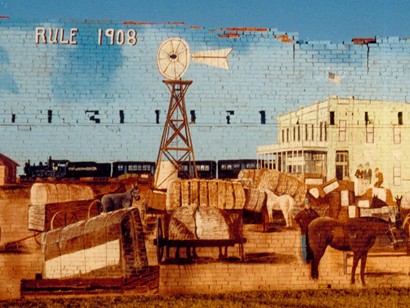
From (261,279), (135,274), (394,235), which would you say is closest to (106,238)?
(135,274)

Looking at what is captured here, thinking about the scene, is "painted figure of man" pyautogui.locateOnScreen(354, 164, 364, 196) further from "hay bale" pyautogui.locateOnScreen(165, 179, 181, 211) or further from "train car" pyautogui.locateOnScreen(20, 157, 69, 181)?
"train car" pyautogui.locateOnScreen(20, 157, 69, 181)

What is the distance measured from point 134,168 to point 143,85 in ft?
4.72

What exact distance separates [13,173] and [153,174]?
233 centimetres

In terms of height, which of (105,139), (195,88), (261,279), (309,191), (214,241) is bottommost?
(261,279)

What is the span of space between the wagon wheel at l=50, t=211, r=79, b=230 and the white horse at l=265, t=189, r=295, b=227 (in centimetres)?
327

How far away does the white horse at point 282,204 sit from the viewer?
10234mm

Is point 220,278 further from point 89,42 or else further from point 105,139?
point 89,42

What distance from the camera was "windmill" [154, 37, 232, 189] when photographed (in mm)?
10172

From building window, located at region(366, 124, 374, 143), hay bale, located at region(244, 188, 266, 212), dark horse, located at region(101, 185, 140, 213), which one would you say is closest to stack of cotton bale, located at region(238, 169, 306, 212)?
hay bale, located at region(244, 188, 266, 212)

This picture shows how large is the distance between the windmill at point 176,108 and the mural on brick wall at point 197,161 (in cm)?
2

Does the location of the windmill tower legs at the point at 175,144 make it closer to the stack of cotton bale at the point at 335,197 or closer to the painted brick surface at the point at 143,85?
the painted brick surface at the point at 143,85

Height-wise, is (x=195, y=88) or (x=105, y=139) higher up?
(x=195, y=88)

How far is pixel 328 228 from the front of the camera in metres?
10.3

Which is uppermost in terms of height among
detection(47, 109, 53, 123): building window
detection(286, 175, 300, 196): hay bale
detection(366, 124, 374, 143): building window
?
detection(47, 109, 53, 123): building window
